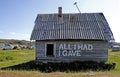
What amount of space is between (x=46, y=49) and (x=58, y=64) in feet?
6.27

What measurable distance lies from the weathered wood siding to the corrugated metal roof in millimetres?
578

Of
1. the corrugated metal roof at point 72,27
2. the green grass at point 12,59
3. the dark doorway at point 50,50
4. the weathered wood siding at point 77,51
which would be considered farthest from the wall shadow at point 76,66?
the green grass at point 12,59

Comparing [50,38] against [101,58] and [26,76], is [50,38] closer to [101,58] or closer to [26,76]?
[101,58]

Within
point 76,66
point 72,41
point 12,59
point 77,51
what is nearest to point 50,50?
point 72,41

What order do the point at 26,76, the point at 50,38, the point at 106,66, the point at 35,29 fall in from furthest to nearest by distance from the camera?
the point at 35,29 < the point at 50,38 < the point at 106,66 < the point at 26,76

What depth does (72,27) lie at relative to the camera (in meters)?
24.5

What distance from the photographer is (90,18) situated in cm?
2583

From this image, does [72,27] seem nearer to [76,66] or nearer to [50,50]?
[50,50]

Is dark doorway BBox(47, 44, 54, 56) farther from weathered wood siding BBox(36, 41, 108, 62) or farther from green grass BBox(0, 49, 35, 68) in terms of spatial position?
green grass BBox(0, 49, 35, 68)

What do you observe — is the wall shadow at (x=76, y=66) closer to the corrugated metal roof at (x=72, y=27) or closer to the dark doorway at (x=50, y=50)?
the corrugated metal roof at (x=72, y=27)

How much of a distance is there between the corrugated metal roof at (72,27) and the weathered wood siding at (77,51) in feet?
1.90

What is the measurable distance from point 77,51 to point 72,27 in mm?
2702

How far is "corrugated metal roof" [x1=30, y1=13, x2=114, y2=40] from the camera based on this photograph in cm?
2333

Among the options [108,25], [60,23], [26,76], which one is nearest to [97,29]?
[108,25]
